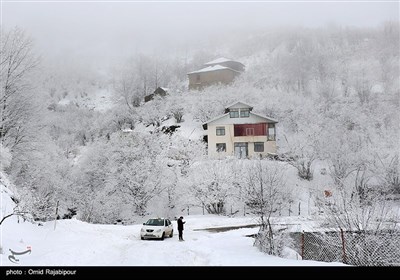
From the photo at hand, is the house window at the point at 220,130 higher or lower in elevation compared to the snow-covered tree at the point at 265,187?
higher

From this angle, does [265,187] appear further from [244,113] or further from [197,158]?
[244,113]

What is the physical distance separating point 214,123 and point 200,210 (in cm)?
1766

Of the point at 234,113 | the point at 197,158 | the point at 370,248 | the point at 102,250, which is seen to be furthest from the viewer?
the point at 234,113

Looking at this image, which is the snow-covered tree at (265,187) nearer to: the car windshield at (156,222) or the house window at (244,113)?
the car windshield at (156,222)

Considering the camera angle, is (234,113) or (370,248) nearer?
(370,248)

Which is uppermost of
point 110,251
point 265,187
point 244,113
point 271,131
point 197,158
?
point 244,113

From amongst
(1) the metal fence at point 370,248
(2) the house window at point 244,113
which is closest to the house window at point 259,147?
(2) the house window at point 244,113

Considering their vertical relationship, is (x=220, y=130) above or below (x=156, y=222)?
above

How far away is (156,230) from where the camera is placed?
A: 21359mm

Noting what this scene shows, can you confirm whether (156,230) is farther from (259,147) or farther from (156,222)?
(259,147)

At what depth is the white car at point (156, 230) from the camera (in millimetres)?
21316

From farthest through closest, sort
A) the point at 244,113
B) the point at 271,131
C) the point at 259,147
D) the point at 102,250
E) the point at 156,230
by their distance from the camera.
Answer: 1. the point at 244,113
2. the point at 271,131
3. the point at 259,147
4. the point at 156,230
5. the point at 102,250

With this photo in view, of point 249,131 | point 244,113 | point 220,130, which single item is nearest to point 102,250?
point 220,130
